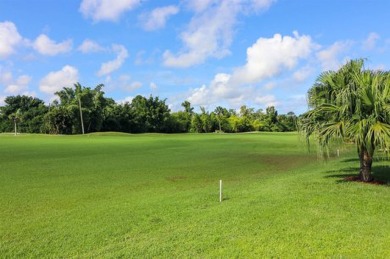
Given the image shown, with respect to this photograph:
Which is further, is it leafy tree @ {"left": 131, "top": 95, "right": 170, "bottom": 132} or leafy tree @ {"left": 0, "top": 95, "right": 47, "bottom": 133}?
leafy tree @ {"left": 131, "top": 95, "right": 170, "bottom": 132}

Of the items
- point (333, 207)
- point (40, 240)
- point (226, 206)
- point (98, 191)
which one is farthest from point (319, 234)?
point (98, 191)

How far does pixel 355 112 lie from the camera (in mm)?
12586

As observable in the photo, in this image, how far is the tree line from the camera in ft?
235

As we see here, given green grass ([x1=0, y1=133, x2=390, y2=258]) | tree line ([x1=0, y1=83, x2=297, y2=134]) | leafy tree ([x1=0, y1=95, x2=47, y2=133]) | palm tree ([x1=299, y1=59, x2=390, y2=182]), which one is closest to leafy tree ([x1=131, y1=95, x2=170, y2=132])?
tree line ([x1=0, y1=83, x2=297, y2=134])

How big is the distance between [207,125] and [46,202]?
81.6m

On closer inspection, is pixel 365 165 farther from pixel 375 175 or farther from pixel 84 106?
pixel 84 106

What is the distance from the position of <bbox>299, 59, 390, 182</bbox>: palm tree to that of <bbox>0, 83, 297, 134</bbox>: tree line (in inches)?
2123

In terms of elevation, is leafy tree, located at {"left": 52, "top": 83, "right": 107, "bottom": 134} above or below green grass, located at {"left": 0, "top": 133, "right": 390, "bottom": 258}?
above

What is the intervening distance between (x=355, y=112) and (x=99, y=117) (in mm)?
67744

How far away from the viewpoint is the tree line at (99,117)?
71625 mm

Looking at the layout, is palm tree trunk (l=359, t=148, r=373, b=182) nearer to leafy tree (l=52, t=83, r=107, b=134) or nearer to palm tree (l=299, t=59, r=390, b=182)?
palm tree (l=299, t=59, r=390, b=182)

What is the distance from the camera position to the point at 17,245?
25.9ft

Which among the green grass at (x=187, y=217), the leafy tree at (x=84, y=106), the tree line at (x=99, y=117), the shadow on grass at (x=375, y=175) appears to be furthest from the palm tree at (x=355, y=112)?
the leafy tree at (x=84, y=106)

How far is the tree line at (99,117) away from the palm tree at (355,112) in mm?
53928
